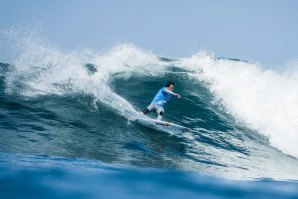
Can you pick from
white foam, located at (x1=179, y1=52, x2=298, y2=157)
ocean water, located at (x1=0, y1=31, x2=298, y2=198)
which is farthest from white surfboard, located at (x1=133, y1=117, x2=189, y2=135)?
white foam, located at (x1=179, y1=52, x2=298, y2=157)

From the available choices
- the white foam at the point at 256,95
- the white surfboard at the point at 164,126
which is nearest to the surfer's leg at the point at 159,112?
the white surfboard at the point at 164,126

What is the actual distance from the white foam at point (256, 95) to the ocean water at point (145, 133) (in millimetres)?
61

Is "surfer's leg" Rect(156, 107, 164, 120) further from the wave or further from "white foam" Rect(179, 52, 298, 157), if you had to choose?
"white foam" Rect(179, 52, 298, 157)

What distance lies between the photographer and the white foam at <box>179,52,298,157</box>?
46.1ft

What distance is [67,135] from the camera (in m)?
8.47

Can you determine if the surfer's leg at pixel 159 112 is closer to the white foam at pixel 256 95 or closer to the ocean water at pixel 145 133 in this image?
the ocean water at pixel 145 133

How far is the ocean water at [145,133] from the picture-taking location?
2.48 m

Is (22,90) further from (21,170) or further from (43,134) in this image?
(21,170)

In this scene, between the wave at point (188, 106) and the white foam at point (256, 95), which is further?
the white foam at point (256, 95)

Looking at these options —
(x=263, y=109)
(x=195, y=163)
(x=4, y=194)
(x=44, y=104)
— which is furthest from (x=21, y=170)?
(x=263, y=109)

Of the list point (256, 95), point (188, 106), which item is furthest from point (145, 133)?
point (256, 95)

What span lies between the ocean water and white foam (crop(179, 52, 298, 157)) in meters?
0.06

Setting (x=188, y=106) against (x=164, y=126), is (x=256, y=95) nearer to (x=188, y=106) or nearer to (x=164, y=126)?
(x=188, y=106)

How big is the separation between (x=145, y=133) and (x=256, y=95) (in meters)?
9.68
